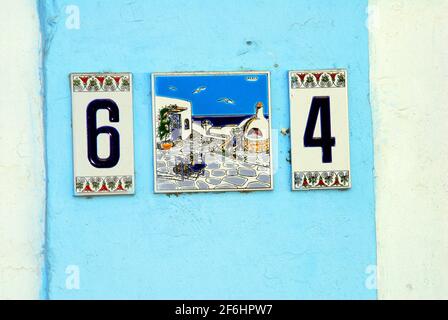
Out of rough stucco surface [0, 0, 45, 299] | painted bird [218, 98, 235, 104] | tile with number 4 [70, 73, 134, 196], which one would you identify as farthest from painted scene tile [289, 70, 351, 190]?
rough stucco surface [0, 0, 45, 299]

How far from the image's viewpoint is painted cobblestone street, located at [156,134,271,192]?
3.61 meters

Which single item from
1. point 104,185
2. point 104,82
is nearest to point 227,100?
point 104,82

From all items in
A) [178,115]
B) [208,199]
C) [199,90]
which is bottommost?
[208,199]

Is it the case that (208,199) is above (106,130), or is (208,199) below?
below

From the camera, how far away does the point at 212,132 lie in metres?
3.62

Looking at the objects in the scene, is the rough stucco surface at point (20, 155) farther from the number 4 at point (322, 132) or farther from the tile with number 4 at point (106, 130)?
the number 4 at point (322, 132)

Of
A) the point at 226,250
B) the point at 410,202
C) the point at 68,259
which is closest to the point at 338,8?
the point at 410,202

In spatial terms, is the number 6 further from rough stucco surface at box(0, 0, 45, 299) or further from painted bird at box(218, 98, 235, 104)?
painted bird at box(218, 98, 235, 104)

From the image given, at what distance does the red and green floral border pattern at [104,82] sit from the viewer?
3.58 metres

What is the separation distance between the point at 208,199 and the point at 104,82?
0.69m

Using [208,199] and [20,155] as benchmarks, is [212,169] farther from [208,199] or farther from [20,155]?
[20,155]

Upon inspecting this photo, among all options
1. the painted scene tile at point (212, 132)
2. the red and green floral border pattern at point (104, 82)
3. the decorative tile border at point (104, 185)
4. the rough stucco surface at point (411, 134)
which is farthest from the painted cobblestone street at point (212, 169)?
the rough stucco surface at point (411, 134)

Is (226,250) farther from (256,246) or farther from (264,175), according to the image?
(264,175)

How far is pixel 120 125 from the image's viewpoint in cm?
359
